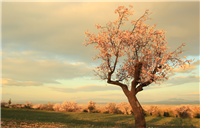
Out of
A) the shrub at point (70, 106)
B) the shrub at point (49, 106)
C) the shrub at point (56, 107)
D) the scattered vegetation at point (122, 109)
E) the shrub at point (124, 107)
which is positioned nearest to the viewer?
the scattered vegetation at point (122, 109)

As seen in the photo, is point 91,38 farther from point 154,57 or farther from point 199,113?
point 199,113

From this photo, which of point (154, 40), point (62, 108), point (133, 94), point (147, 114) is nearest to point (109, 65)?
point (133, 94)

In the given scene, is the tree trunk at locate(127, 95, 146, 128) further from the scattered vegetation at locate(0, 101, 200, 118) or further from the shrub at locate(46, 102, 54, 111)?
the shrub at locate(46, 102, 54, 111)

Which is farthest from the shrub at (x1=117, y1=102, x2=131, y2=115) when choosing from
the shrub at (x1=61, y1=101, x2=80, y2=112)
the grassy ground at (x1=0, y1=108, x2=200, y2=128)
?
the shrub at (x1=61, y1=101, x2=80, y2=112)

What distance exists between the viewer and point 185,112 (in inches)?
1027

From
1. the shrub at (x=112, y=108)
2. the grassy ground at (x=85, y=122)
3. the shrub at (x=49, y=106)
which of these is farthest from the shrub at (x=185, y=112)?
the shrub at (x=49, y=106)

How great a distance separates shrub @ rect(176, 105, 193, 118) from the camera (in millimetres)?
25875

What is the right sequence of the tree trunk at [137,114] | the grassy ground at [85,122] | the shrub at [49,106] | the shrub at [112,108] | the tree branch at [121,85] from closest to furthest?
the grassy ground at [85,122] → the tree trunk at [137,114] → the tree branch at [121,85] → the shrub at [112,108] → the shrub at [49,106]

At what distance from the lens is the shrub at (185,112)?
25.9 metres

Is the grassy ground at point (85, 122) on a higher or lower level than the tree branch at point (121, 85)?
lower

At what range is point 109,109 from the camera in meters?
32.0

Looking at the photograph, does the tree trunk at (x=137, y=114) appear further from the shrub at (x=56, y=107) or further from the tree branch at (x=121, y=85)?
the shrub at (x=56, y=107)

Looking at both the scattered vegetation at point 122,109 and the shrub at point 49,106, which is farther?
the shrub at point 49,106

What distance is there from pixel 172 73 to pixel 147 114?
15287mm
